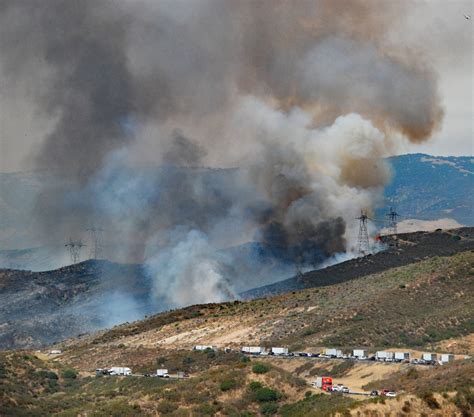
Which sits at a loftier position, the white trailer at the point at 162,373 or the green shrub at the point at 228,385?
the white trailer at the point at 162,373

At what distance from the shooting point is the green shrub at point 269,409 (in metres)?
81.9

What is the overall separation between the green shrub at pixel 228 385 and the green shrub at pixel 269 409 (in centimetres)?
474

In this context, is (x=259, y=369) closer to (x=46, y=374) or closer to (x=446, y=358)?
(x=446, y=358)

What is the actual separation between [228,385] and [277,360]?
22066 mm

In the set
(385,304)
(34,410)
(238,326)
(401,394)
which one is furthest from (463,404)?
(238,326)

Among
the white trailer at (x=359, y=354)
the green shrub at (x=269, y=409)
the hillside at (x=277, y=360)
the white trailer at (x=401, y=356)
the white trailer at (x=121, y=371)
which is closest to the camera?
the hillside at (x=277, y=360)

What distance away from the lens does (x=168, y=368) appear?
11738 cm

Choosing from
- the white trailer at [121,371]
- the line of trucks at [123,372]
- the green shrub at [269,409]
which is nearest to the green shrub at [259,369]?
the green shrub at [269,409]

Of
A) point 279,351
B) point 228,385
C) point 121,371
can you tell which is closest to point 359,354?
point 279,351

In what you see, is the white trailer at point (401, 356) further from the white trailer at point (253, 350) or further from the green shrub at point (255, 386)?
the white trailer at point (253, 350)

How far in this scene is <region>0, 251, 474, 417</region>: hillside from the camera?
80125 mm

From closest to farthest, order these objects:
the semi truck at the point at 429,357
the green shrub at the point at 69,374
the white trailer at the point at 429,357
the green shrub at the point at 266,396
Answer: the green shrub at the point at 266,396 < the semi truck at the point at 429,357 < the white trailer at the point at 429,357 < the green shrub at the point at 69,374

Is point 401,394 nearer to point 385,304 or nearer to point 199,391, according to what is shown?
point 199,391

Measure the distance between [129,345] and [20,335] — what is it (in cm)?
5482
